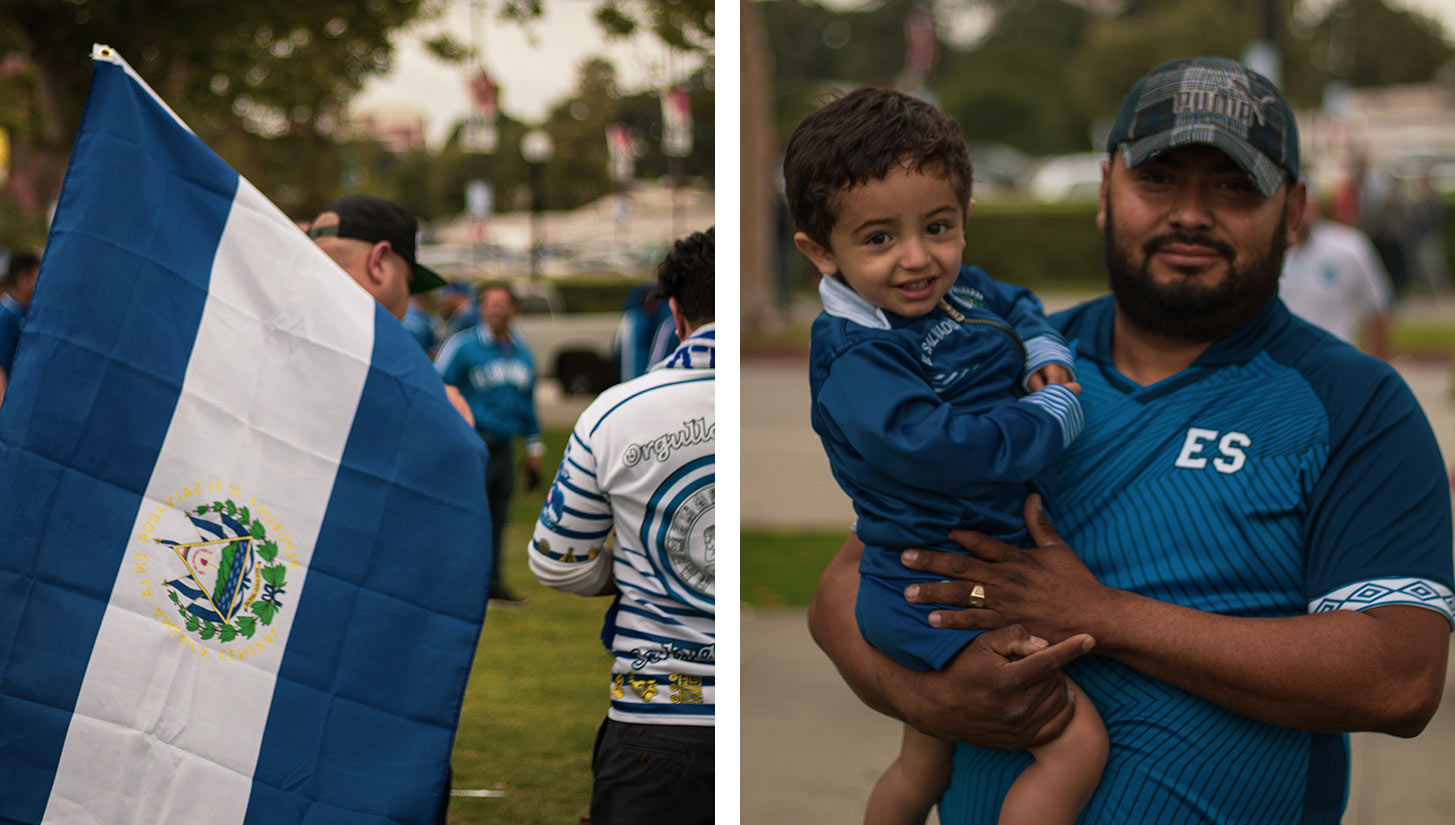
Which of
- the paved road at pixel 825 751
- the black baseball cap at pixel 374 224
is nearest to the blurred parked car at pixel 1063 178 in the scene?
the paved road at pixel 825 751

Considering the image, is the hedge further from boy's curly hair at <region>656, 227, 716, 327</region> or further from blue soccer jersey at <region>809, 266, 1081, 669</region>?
blue soccer jersey at <region>809, 266, 1081, 669</region>

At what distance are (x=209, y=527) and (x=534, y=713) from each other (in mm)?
4322

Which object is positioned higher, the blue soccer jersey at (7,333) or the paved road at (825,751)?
the blue soccer jersey at (7,333)

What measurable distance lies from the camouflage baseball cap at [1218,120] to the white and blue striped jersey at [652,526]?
3.18 feet

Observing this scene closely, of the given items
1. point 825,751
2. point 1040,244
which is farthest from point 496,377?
point 1040,244

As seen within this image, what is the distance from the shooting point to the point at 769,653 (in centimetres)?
706

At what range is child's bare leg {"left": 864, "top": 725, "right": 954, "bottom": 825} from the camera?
2.40m

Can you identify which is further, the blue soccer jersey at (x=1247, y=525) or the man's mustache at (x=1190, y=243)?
the man's mustache at (x=1190, y=243)

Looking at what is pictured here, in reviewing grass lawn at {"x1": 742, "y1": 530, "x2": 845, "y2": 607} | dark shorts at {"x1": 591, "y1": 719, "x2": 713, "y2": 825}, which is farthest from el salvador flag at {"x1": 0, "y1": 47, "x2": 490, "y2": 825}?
grass lawn at {"x1": 742, "y1": 530, "x2": 845, "y2": 607}

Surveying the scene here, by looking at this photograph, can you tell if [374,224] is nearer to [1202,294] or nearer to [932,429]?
[932,429]

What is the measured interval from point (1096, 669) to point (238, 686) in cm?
148

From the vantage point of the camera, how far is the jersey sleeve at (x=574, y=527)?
2725mm

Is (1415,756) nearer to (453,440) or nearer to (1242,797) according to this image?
(1242,797)

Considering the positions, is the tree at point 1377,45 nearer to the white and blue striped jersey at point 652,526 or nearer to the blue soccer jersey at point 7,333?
the blue soccer jersey at point 7,333
